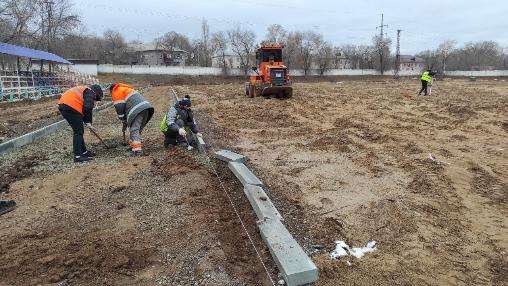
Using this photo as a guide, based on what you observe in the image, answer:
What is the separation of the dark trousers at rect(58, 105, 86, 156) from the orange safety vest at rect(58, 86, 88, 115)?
8 cm

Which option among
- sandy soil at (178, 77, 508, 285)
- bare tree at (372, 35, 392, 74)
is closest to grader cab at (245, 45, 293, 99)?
sandy soil at (178, 77, 508, 285)

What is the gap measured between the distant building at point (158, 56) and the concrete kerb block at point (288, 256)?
91.0 meters

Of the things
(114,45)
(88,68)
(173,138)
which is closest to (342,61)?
(114,45)

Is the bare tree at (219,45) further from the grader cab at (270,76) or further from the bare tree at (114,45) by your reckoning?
the grader cab at (270,76)

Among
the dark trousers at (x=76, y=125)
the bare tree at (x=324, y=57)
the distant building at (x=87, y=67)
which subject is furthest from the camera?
the bare tree at (x=324, y=57)

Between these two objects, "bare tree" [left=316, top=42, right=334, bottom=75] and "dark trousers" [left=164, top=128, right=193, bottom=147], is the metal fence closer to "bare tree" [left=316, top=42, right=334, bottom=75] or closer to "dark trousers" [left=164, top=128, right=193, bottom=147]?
"dark trousers" [left=164, top=128, right=193, bottom=147]

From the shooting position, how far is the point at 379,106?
1784 centimetres

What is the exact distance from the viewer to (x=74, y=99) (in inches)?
304

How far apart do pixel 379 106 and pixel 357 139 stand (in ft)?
27.3

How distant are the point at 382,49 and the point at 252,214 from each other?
80395 millimetres

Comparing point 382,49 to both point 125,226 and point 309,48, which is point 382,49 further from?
point 125,226

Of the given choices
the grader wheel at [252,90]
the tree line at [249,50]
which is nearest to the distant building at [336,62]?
the tree line at [249,50]

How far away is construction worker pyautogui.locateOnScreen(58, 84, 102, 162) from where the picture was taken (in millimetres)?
7684

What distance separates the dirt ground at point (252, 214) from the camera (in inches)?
149
